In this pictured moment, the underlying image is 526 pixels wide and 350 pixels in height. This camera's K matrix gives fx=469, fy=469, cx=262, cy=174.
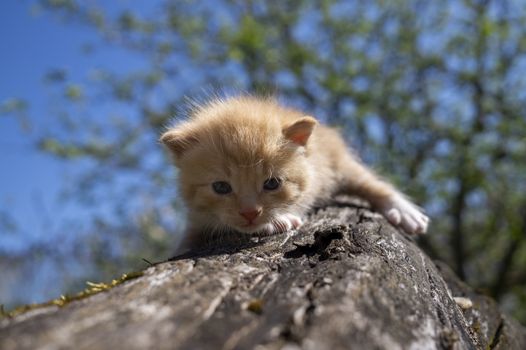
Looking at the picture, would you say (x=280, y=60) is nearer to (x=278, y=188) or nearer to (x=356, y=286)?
(x=278, y=188)

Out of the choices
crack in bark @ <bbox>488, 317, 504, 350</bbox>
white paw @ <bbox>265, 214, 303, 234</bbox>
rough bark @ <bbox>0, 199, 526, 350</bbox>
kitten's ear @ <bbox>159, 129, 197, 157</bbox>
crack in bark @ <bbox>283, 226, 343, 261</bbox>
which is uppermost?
kitten's ear @ <bbox>159, 129, 197, 157</bbox>

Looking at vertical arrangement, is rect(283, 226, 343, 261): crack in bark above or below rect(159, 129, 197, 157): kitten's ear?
below

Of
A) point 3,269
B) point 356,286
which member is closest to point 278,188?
point 356,286

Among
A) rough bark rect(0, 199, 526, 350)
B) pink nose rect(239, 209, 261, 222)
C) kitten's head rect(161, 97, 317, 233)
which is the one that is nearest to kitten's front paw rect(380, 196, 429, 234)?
kitten's head rect(161, 97, 317, 233)

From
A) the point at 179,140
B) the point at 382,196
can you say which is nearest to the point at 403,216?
the point at 382,196

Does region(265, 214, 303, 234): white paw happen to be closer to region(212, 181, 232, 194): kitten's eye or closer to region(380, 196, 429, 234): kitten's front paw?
region(212, 181, 232, 194): kitten's eye

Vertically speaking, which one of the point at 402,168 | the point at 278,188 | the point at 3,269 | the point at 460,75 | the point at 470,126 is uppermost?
the point at 460,75
